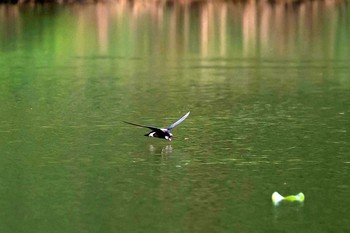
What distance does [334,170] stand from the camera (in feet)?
28.8

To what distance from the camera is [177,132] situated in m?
10.6

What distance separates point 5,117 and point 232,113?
8.30ft

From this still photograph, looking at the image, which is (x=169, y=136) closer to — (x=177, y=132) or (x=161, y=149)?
(x=161, y=149)

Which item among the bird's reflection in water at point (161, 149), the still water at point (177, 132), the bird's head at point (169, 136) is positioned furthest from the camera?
the bird's head at point (169, 136)

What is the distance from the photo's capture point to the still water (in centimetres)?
758

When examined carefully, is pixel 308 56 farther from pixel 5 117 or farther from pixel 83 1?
pixel 83 1

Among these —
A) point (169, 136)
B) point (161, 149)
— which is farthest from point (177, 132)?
point (161, 149)

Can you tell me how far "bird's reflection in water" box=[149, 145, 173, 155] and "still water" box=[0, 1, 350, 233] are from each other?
0.02 m

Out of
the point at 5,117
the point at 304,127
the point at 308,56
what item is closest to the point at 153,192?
the point at 304,127

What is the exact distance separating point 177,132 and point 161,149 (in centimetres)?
92

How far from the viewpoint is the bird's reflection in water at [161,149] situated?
31.4 feet

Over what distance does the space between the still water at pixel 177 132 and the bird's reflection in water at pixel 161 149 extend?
0.02 m

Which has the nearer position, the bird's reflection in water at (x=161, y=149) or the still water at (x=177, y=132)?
the still water at (x=177, y=132)

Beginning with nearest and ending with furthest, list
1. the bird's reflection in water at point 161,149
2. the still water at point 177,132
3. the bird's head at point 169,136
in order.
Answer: the still water at point 177,132 < the bird's reflection in water at point 161,149 < the bird's head at point 169,136
